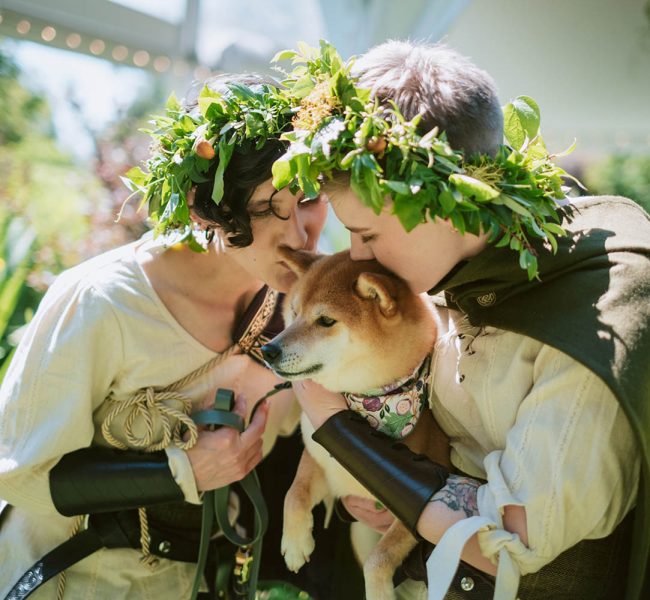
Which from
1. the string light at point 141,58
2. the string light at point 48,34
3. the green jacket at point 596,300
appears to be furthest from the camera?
the string light at point 141,58

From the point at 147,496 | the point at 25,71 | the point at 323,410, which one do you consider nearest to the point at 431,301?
the point at 323,410

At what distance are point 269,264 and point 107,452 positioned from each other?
0.77 metres

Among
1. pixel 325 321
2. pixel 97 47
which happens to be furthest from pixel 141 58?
pixel 325 321

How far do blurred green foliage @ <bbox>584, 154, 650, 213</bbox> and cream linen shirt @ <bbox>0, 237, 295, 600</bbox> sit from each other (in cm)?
426

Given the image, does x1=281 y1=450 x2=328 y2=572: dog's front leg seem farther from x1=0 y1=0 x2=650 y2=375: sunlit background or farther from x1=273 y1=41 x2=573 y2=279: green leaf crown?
x1=0 y1=0 x2=650 y2=375: sunlit background

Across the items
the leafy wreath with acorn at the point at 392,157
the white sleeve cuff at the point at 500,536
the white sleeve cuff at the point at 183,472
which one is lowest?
the white sleeve cuff at the point at 183,472

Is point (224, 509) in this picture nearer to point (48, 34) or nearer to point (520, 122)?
point (520, 122)

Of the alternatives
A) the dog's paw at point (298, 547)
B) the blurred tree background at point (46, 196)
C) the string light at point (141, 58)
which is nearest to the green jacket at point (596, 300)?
the dog's paw at point (298, 547)

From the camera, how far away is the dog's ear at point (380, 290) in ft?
6.22

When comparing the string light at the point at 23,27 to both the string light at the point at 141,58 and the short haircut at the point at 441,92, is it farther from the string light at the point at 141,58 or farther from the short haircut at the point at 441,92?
the short haircut at the point at 441,92

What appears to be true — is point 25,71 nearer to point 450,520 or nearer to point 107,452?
point 107,452

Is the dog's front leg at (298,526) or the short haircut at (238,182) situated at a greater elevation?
the short haircut at (238,182)

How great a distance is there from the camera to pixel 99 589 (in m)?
2.00

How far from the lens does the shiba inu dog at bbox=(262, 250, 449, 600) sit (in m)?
1.90
